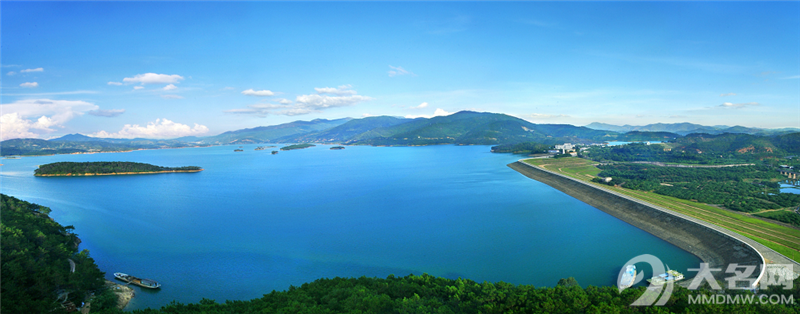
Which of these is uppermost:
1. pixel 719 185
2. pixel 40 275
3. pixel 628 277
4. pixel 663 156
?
pixel 663 156

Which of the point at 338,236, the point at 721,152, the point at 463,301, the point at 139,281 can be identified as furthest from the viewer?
the point at 721,152

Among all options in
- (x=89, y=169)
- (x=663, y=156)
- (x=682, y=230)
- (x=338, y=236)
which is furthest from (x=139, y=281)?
(x=663, y=156)

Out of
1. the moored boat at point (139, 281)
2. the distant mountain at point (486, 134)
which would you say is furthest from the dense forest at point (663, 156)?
the moored boat at point (139, 281)

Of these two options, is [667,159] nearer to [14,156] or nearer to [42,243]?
[42,243]

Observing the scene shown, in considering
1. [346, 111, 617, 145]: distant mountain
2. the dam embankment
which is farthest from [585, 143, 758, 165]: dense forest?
[346, 111, 617, 145]: distant mountain

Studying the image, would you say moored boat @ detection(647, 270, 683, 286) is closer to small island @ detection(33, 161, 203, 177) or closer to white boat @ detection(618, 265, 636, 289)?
white boat @ detection(618, 265, 636, 289)

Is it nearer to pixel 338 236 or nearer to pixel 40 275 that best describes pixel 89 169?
pixel 40 275
